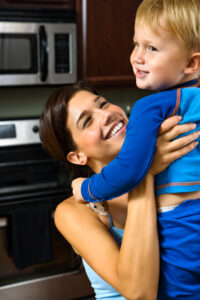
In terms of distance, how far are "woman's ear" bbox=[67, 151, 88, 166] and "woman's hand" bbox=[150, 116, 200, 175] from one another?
0.43 meters

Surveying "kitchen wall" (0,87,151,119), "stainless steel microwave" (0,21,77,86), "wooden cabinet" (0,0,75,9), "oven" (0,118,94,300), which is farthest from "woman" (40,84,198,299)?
"kitchen wall" (0,87,151,119)

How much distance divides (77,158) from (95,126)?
7.6 inches

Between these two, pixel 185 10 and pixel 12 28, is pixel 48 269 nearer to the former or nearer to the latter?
pixel 12 28

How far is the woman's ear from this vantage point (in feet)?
4.32

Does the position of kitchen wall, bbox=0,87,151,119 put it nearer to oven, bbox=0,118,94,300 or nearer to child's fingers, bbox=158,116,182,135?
oven, bbox=0,118,94,300

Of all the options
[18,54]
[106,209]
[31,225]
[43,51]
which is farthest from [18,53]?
[106,209]

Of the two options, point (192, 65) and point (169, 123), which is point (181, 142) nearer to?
point (169, 123)

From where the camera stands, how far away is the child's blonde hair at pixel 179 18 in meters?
0.86

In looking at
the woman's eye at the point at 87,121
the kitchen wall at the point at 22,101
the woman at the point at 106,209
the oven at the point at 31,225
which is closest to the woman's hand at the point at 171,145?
the woman at the point at 106,209

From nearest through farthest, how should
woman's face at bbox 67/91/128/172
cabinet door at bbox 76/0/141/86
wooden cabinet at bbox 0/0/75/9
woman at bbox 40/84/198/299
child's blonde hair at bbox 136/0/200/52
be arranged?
child's blonde hair at bbox 136/0/200/52 → woman at bbox 40/84/198/299 → woman's face at bbox 67/91/128/172 → wooden cabinet at bbox 0/0/75/9 → cabinet door at bbox 76/0/141/86

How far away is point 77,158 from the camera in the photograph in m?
1.34

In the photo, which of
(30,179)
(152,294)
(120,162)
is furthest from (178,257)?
(30,179)

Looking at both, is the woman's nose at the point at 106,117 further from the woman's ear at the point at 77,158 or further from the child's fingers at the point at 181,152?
the child's fingers at the point at 181,152

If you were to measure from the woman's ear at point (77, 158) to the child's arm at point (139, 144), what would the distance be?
0.41 meters
